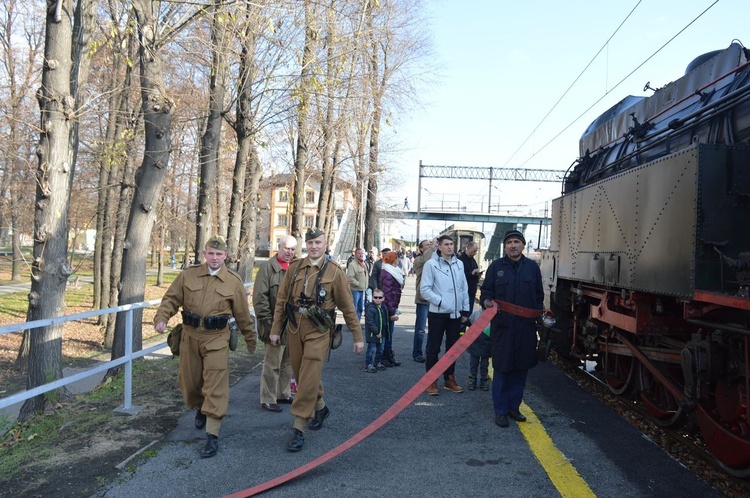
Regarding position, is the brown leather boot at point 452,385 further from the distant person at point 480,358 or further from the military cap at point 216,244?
the military cap at point 216,244

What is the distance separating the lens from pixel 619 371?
7.04 m

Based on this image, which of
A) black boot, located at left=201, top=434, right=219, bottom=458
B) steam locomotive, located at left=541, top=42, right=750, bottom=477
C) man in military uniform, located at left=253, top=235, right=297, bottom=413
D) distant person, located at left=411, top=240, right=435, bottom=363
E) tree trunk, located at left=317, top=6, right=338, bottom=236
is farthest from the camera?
tree trunk, located at left=317, top=6, right=338, bottom=236

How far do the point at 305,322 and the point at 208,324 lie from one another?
808mm

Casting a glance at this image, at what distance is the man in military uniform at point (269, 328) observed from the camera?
6.15 meters

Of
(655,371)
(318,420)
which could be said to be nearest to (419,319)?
(318,420)

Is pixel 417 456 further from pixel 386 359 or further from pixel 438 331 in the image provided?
pixel 386 359

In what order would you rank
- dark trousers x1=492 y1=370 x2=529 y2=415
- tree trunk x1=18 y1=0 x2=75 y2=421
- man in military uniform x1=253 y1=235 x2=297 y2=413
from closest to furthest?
dark trousers x1=492 y1=370 x2=529 y2=415 < man in military uniform x1=253 y1=235 x2=297 y2=413 < tree trunk x1=18 y1=0 x2=75 y2=421

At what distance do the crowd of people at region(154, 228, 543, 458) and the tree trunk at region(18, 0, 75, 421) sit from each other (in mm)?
2093

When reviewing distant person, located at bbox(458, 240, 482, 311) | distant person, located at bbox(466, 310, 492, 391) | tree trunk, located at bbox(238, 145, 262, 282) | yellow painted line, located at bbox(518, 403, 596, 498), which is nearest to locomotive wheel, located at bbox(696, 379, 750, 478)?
yellow painted line, located at bbox(518, 403, 596, 498)

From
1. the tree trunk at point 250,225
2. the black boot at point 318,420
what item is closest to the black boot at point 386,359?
the black boot at point 318,420

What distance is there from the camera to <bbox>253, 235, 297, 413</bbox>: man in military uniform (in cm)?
615

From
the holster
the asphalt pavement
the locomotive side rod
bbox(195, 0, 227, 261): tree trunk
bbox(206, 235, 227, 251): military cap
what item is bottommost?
the asphalt pavement

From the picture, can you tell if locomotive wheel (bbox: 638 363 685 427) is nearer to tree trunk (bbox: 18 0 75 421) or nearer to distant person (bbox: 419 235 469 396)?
distant person (bbox: 419 235 469 396)

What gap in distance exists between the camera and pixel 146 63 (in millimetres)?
7621
